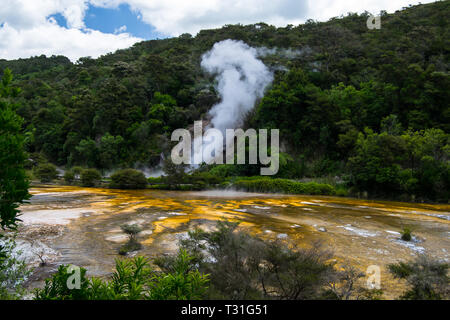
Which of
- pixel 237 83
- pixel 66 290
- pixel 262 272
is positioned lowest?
pixel 262 272

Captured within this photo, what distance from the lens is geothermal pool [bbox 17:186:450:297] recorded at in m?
6.88

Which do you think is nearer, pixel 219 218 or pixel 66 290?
pixel 66 290

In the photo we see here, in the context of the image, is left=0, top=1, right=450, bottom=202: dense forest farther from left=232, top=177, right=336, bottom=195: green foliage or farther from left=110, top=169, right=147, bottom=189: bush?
left=110, top=169, right=147, bottom=189: bush

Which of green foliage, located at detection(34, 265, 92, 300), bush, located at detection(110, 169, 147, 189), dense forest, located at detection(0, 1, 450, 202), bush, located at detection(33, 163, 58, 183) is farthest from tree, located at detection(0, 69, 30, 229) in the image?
bush, located at detection(33, 163, 58, 183)

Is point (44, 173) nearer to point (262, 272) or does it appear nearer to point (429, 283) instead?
point (262, 272)

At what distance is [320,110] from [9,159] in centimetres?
2222

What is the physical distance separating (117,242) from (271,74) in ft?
89.7

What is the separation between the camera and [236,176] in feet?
69.8

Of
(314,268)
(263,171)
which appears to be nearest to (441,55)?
(263,171)

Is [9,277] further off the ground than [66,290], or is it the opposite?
[66,290]

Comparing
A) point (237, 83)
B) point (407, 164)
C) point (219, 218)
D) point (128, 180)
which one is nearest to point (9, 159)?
point (219, 218)

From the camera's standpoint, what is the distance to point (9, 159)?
3.29 metres

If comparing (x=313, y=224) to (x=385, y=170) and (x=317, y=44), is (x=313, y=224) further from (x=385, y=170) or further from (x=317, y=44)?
(x=317, y=44)

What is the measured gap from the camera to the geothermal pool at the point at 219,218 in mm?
6883
